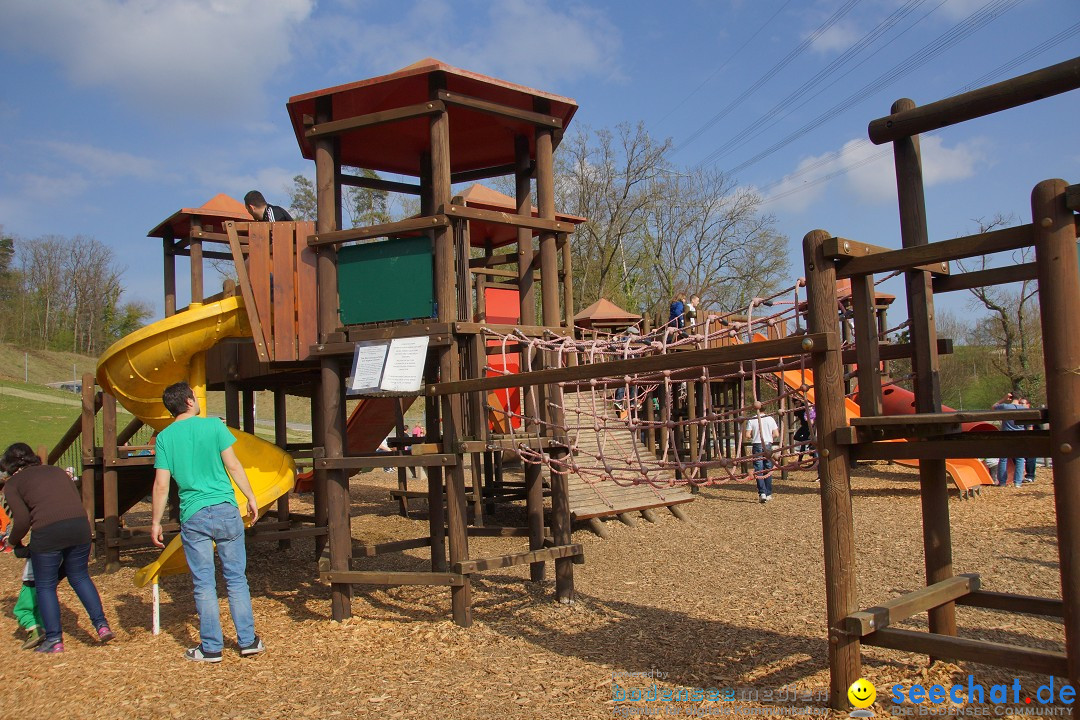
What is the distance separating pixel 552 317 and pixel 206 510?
2.86 metres

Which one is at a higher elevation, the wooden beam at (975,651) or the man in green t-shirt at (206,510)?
the man in green t-shirt at (206,510)

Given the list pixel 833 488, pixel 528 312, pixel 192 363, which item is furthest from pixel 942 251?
pixel 192 363

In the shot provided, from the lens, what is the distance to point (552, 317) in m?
6.29

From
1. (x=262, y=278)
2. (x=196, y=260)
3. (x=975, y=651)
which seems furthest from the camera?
(x=196, y=260)

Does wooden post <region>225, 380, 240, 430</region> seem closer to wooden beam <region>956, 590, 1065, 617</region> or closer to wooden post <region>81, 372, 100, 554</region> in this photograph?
wooden post <region>81, 372, 100, 554</region>

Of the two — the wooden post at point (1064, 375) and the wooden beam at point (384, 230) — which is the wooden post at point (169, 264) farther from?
the wooden post at point (1064, 375)

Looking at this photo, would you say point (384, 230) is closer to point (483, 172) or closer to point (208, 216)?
point (483, 172)

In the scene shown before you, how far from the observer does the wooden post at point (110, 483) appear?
8430 mm

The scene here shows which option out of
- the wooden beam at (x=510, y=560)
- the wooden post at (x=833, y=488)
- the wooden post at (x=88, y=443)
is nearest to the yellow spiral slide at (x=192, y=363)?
the wooden beam at (x=510, y=560)

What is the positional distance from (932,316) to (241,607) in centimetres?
442

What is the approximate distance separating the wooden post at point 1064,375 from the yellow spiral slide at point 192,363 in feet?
16.7

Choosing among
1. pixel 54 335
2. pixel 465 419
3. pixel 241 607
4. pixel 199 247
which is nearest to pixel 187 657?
pixel 241 607

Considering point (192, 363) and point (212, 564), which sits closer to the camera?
point (212, 564)

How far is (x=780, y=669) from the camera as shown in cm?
429
